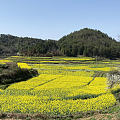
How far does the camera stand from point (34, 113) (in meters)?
14.0

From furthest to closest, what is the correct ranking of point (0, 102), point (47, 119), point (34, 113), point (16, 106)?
point (0, 102) < point (16, 106) < point (34, 113) < point (47, 119)

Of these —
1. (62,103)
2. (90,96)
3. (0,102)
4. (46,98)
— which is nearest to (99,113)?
(62,103)

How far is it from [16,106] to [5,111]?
4.25 ft

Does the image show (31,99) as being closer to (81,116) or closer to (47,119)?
(47,119)

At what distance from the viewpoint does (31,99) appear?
57.7 feet

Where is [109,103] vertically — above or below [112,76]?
below

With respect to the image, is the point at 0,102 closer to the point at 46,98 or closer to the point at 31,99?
the point at 31,99

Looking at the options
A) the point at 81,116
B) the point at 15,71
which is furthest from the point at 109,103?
the point at 15,71

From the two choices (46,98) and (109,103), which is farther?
(46,98)

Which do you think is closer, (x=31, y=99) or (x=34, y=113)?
(x=34, y=113)

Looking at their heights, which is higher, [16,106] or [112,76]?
[112,76]

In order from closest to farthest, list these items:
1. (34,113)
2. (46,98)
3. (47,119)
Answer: (47,119) → (34,113) → (46,98)

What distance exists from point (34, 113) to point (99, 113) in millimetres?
5431

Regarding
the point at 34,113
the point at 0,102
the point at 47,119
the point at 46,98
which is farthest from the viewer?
the point at 46,98
